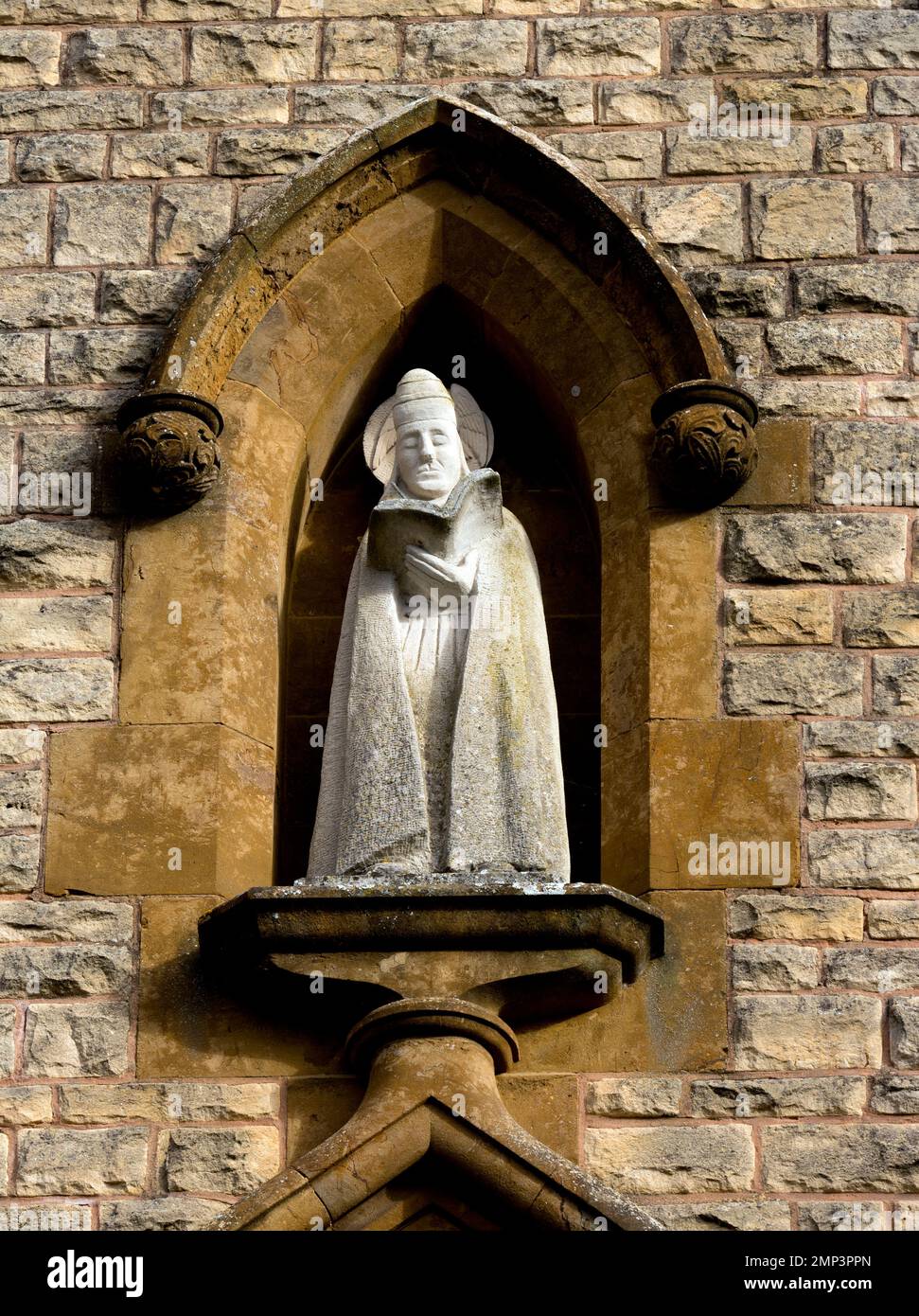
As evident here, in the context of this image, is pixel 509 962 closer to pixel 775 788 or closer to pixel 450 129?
pixel 775 788

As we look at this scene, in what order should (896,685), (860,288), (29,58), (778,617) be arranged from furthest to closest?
(29,58) → (860,288) → (778,617) → (896,685)

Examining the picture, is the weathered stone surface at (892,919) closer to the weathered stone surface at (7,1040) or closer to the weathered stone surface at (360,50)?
the weathered stone surface at (7,1040)

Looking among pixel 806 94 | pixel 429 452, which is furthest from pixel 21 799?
pixel 806 94

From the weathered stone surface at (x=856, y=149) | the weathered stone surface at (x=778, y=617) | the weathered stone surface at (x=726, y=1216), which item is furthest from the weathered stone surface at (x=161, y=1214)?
the weathered stone surface at (x=856, y=149)

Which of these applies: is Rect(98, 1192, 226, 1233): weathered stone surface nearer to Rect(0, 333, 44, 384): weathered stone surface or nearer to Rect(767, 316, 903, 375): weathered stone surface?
Rect(0, 333, 44, 384): weathered stone surface

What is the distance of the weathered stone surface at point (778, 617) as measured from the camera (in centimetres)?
945

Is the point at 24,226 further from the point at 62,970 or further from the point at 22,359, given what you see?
the point at 62,970

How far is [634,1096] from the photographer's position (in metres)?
8.88

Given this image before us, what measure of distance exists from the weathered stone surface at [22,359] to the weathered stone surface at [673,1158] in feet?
9.74

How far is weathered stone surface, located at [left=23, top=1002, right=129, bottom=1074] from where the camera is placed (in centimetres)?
896

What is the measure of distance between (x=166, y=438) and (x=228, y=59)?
4.89ft

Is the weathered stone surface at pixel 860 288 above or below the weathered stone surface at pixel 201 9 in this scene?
below

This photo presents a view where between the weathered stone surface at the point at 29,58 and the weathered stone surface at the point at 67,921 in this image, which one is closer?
the weathered stone surface at the point at 67,921

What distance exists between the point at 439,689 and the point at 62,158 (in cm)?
223
